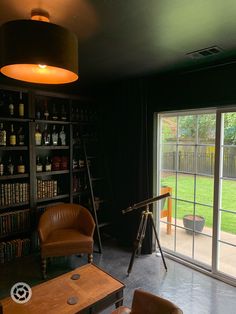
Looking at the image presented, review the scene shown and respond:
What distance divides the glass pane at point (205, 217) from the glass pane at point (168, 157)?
64 cm

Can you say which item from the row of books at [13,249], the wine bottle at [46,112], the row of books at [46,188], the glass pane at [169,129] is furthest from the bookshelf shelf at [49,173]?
the glass pane at [169,129]

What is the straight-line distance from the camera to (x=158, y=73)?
3.22 meters

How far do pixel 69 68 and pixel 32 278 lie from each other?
8.48 ft

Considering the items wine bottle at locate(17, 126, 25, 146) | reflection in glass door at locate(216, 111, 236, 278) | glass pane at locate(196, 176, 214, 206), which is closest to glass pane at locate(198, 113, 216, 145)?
reflection in glass door at locate(216, 111, 236, 278)

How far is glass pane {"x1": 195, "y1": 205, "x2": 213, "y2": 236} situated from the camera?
10.1ft

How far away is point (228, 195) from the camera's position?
2.88 meters

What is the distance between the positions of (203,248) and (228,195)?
828 mm

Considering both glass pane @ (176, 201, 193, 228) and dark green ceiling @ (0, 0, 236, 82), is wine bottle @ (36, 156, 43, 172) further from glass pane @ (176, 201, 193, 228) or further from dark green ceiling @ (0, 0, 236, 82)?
glass pane @ (176, 201, 193, 228)

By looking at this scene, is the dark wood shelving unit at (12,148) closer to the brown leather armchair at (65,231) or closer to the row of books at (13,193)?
the row of books at (13,193)

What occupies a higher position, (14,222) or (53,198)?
(53,198)

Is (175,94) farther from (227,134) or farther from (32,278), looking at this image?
(32,278)

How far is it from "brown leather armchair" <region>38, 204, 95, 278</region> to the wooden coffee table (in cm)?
65

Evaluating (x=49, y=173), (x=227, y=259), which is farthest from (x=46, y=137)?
(x=227, y=259)

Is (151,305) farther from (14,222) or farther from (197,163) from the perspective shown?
(14,222)
